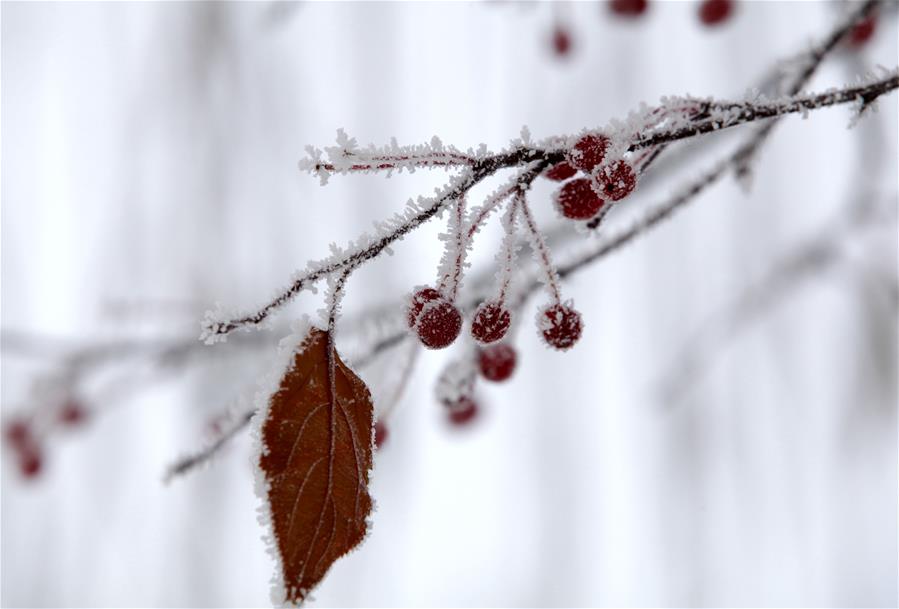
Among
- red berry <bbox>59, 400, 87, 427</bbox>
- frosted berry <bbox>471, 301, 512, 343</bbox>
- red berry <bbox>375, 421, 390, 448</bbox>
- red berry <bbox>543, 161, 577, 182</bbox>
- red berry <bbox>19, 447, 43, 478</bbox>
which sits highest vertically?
red berry <bbox>59, 400, 87, 427</bbox>

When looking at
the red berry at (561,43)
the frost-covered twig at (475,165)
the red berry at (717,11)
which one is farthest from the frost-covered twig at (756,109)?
the red berry at (561,43)

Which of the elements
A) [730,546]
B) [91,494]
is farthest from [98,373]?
[730,546]

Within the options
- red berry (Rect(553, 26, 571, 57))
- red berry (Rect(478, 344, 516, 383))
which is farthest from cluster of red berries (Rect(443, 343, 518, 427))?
red berry (Rect(553, 26, 571, 57))

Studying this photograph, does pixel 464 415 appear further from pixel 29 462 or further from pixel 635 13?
pixel 29 462

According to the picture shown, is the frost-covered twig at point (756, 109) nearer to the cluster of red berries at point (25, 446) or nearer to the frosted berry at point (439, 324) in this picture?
the frosted berry at point (439, 324)

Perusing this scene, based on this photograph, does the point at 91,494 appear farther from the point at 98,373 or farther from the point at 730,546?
the point at 730,546

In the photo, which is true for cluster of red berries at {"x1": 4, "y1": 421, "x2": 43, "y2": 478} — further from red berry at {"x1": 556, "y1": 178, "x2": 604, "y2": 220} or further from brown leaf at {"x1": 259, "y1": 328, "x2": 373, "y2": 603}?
red berry at {"x1": 556, "y1": 178, "x2": 604, "y2": 220}
